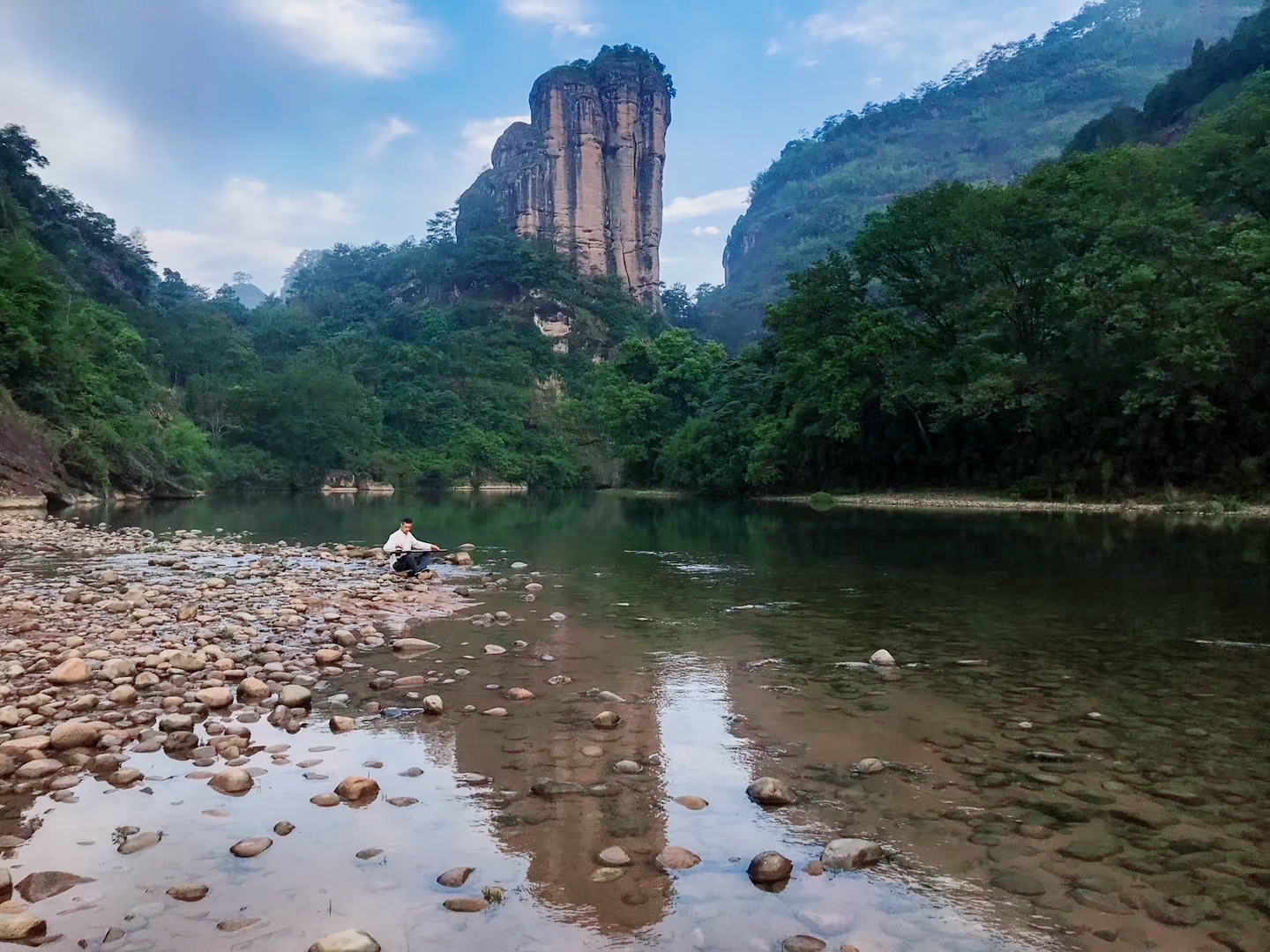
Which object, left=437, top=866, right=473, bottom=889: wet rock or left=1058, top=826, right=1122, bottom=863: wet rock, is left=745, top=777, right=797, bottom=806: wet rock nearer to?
Answer: left=1058, top=826, right=1122, bottom=863: wet rock

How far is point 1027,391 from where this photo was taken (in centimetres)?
3200

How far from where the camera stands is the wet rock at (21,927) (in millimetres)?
2979

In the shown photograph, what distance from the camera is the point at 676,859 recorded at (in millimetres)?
3699

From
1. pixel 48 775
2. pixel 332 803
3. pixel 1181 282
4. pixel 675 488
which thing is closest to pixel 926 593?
pixel 332 803

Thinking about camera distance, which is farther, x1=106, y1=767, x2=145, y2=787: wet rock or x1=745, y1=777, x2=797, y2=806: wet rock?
x1=106, y1=767, x2=145, y2=787: wet rock

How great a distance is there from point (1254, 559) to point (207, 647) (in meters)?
15.8

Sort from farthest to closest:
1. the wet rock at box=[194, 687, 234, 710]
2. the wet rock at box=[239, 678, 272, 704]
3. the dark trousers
Answer: the dark trousers
the wet rock at box=[239, 678, 272, 704]
the wet rock at box=[194, 687, 234, 710]

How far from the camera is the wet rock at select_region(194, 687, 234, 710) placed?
19.5 ft

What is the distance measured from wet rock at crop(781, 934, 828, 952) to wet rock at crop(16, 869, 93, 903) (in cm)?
275

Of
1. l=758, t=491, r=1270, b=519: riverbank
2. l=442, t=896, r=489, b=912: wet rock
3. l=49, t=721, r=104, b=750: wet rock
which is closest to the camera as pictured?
l=442, t=896, r=489, b=912: wet rock

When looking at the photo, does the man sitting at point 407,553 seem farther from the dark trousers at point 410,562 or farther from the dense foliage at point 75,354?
the dense foliage at point 75,354

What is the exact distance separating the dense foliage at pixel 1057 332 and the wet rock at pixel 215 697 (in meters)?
27.9

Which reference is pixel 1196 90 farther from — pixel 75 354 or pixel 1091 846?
pixel 1091 846

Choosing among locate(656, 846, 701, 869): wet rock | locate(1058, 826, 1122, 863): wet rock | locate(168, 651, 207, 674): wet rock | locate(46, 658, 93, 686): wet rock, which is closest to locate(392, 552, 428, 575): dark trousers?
locate(168, 651, 207, 674): wet rock
